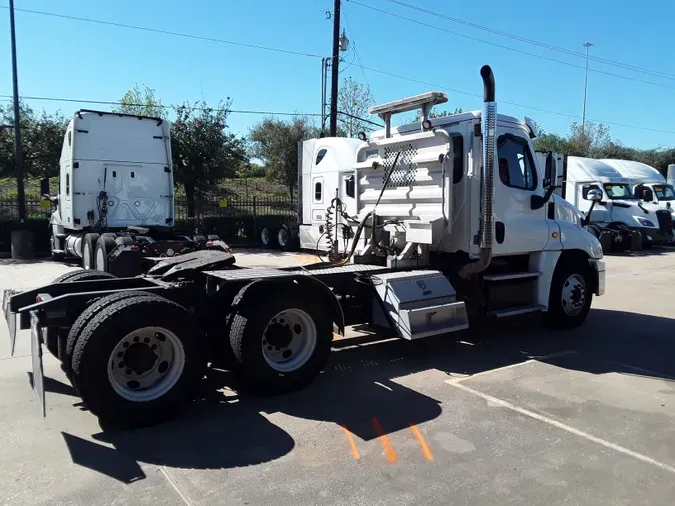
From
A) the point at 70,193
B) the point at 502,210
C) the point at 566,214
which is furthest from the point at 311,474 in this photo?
the point at 70,193

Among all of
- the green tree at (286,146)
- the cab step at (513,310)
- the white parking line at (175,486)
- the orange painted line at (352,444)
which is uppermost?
the green tree at (286,146)

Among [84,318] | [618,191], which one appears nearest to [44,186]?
[84,318]

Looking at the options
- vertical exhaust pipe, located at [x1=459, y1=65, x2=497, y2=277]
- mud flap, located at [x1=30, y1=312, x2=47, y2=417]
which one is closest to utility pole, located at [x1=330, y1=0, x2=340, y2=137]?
vertical exhaust pipe, located at [x1=459, y1=65, x2=497, y2=277]

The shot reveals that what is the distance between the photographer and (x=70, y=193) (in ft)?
42.7

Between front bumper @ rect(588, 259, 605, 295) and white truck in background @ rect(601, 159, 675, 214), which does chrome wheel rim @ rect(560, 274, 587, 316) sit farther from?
white truck in background @ rect(601, 159, 675, 214)

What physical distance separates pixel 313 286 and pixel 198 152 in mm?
18791

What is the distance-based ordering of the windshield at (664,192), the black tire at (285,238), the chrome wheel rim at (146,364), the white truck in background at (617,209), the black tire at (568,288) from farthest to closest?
the windshield at (664,192) → the white truck in background at (617,209) → the black tire at (285,238) → the black tire at (568,288) → the chrome wheel rim at (146,364)

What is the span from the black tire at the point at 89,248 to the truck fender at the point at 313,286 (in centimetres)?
819

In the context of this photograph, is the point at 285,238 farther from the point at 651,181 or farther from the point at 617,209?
the point at 651,181

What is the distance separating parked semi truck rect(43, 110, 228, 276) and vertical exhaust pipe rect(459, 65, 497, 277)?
6.72m

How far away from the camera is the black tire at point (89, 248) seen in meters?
12.3

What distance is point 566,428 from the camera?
4754 millimetres

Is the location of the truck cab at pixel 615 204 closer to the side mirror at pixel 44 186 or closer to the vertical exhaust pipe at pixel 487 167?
the vertical exhaust pipe at pixel 487 167

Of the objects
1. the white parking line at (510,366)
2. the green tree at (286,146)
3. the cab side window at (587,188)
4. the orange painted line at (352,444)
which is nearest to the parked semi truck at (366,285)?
the white parking line at (510,366)
